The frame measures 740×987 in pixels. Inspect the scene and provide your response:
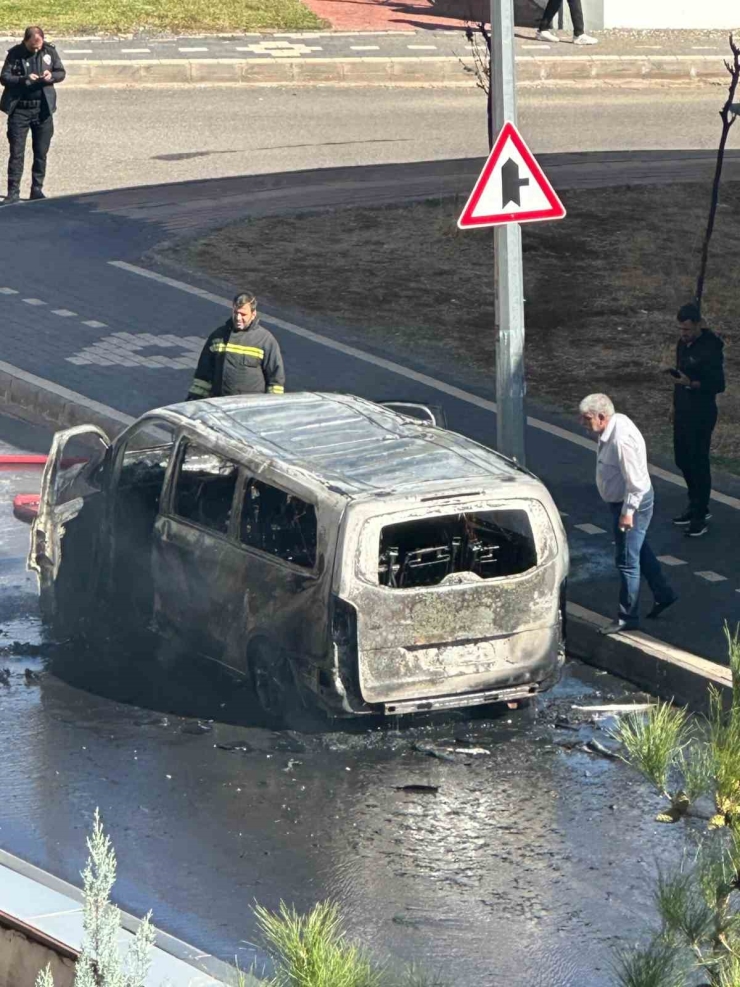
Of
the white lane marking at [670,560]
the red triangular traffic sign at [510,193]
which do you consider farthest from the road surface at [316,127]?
the white lane marking at [670,560]

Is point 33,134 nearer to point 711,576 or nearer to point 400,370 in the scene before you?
point 400,370

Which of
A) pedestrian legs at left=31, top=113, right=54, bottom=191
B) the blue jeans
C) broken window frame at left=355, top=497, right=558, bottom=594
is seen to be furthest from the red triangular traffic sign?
pedestrian legs at left=31, top=113, right=54, bottom=191

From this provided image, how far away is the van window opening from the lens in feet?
30.8

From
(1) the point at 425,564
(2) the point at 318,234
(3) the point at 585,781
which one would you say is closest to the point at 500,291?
(1) the point at 425,564

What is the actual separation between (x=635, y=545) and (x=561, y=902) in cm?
330

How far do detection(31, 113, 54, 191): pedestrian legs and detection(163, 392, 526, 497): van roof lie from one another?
9.97 m

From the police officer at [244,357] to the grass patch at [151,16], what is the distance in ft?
58.1

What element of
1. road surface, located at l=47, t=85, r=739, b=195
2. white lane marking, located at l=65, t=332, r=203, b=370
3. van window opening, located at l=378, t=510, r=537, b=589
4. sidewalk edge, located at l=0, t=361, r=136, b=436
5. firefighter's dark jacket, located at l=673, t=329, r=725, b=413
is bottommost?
sidewalk edge, located at l=0, t=361, r=136, b=436

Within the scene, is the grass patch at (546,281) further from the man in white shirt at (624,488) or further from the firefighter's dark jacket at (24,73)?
the man in white shirt at (624,488)

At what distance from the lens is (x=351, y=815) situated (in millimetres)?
8617

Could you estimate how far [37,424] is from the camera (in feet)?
48.5

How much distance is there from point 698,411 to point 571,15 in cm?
1872

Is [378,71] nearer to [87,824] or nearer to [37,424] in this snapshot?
[37,424]

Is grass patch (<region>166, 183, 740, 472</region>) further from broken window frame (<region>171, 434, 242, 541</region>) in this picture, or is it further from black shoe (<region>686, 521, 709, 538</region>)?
broken window frame (<region>171, 434, 242, 541</region>)
